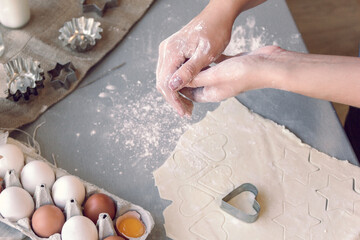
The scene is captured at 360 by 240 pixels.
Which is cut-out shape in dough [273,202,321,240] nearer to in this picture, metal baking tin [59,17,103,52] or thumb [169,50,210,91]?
thumb [169,50,210,91]

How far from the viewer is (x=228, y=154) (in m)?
1.22

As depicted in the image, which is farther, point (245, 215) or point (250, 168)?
point (250, 168)

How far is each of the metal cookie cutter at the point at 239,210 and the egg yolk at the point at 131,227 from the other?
217 mm

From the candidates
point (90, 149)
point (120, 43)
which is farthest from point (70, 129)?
point (120, 43)

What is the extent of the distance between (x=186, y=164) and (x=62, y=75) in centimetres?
49

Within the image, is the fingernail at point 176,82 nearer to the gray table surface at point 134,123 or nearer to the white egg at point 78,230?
the gray table surface at point 134,123

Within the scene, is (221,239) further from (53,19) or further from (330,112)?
(53,19)

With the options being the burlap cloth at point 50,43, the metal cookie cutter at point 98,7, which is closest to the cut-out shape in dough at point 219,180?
the burlap cloth at point 50,43

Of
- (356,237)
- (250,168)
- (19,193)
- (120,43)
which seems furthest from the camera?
(120,43)

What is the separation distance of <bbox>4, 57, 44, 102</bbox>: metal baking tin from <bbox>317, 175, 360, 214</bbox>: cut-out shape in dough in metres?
0.86

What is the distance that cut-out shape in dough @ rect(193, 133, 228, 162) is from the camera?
3.99 ft

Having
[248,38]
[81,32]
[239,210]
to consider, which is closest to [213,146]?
[239,210]

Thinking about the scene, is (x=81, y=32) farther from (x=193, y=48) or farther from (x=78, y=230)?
(x=78, y=230)

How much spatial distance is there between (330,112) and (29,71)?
917 mm
